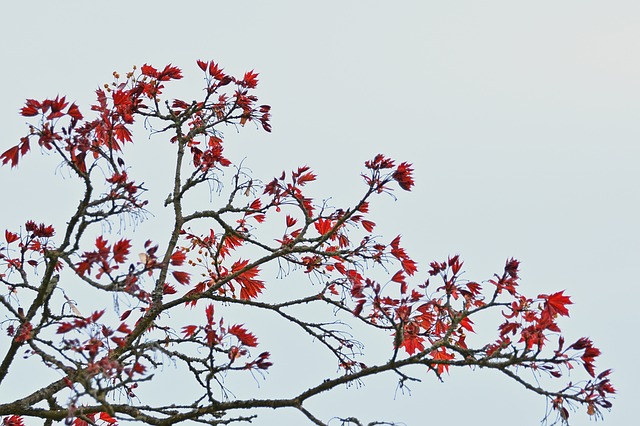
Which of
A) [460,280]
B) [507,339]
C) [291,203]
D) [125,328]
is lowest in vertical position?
[125,328]

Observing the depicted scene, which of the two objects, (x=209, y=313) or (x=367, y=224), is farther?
(x=367, y=224)

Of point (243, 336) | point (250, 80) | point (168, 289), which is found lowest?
point (243, 336)

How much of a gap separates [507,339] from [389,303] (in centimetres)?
48

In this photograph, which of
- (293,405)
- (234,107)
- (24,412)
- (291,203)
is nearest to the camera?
(293,405)

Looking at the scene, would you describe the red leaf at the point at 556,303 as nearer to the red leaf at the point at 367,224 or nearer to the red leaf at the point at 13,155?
the red leaf at the point at 367,224

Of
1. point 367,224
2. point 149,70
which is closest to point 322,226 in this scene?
point 367,224

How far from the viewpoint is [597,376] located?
3.08 metres

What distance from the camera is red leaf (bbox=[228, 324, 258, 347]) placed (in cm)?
298


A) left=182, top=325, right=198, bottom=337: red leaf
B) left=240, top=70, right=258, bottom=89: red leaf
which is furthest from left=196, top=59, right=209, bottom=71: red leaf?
left=182, top=325, right=198, bottom=337: red leaf

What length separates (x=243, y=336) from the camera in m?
3.00

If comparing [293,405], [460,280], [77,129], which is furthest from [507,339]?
[77,129]

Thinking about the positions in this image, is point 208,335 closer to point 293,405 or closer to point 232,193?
point 293,405

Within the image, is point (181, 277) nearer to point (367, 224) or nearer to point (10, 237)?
point (367, 224)

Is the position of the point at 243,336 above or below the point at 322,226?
below
